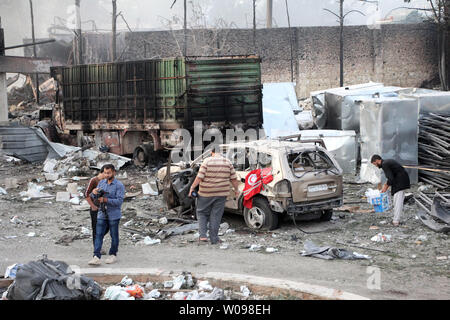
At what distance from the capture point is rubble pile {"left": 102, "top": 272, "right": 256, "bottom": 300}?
5.69 m

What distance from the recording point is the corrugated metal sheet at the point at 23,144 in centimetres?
1845

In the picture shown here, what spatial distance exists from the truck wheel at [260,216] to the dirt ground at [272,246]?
0.16 meters

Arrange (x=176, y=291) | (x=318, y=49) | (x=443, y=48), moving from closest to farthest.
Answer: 1. (x=176, y=291)
2. (x=443, y=48)
3. (x=318, y=49)

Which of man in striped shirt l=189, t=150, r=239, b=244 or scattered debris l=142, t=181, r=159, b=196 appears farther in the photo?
scattered debris l=142, t=181, r=159, b=196

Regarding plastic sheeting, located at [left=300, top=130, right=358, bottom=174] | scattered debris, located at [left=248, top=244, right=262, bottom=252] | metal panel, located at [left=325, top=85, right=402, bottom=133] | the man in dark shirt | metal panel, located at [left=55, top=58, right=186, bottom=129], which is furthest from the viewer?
metal panel, located at [left=325, top=85, right=402, bottom=133]

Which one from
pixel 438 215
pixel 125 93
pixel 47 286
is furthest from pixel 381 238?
pixel 125 93

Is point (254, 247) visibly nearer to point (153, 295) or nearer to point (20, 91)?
point (153, 295)

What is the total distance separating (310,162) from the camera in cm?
918

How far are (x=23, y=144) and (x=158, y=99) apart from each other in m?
5.69

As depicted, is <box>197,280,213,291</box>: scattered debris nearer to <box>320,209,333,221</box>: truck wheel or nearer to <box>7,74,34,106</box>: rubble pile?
<box>320,209,333,221</box>: truck wheel

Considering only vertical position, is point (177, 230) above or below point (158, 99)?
below

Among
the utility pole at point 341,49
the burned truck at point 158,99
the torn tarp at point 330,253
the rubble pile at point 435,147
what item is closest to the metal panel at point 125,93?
the burned truck at point 158,99

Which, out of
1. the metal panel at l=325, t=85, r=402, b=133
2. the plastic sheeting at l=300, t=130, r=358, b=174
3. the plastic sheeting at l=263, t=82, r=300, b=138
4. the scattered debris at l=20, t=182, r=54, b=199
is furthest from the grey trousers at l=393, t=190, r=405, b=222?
the plastic sheeting at l=263, t=82, r=300, b=138

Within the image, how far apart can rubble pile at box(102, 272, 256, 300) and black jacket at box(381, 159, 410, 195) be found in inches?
160
